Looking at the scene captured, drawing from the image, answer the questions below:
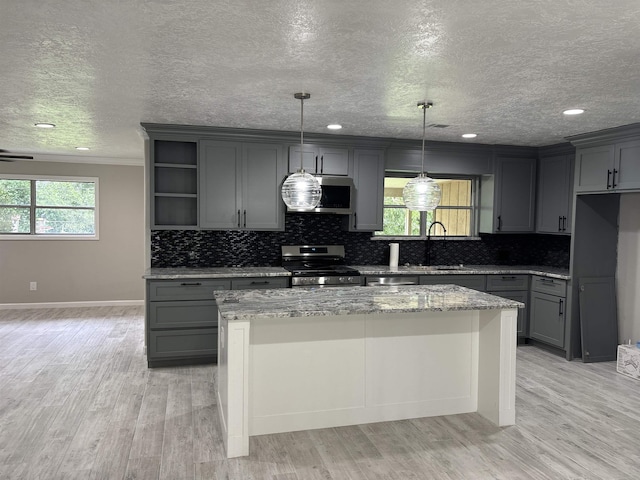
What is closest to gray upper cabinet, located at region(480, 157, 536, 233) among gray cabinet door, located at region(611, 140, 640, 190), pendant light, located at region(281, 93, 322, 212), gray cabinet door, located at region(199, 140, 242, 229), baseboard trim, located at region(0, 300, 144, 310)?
gray cabinet door, located at region(611, 140, 640, 190)

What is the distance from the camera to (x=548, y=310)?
5250mm

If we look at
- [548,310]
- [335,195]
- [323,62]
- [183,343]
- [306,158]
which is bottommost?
[183,343]

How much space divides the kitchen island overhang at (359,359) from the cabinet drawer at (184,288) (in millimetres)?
1258

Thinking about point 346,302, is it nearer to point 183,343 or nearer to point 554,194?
point 183,343

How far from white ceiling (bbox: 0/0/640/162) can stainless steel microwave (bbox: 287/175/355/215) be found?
72 centimetres

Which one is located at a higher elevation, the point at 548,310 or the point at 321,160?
the point at 321,160

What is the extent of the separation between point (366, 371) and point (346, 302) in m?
0.58

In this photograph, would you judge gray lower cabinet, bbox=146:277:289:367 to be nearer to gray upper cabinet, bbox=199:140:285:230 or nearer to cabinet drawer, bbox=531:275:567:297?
gray upper cabinet, bbox=199:140:285:230

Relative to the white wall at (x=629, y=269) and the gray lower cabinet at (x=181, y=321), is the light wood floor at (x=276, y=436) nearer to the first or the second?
the gray lower cabinet at (x=181, y=321)

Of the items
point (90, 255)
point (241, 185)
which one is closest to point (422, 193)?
point (241, 185)

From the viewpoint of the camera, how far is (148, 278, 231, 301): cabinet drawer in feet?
14.9

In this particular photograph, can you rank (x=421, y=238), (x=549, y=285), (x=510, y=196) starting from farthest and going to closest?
(x=421, y=238) < (x=510, y=196) < (x=549, y=285)

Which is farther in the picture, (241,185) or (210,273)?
(241,185)

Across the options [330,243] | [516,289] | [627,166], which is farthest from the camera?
[330,243]
